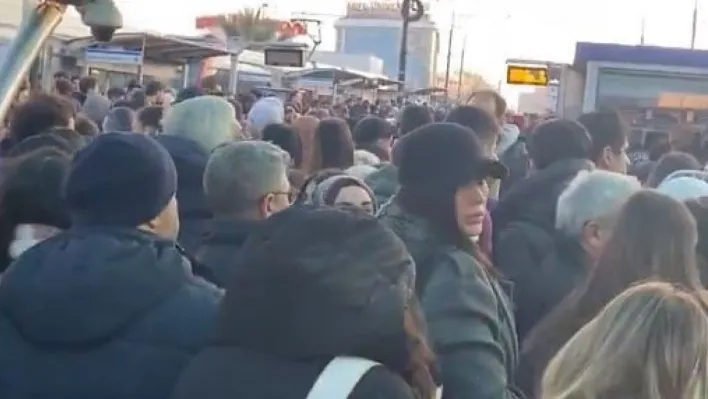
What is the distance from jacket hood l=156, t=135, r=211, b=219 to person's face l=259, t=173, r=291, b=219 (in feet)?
2.00

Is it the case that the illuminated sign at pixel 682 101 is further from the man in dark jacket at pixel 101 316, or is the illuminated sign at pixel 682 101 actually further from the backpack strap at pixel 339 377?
the backpack strap at pixel 339 377

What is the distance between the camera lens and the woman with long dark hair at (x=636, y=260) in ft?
13.3

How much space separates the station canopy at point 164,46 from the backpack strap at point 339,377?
65.1ft

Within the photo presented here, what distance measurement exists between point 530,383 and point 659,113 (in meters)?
11.0

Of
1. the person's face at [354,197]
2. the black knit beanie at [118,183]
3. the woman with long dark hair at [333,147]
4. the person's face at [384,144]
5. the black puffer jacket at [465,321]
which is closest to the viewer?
the black knit beanie at [118,183]

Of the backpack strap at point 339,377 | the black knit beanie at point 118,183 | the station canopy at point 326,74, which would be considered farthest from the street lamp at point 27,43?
the station canopy at point 326,74

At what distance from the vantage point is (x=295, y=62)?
1026 inches

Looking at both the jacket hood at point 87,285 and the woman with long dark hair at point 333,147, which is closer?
the jacket hood at point 87,285

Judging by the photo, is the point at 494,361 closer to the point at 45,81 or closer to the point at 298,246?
Result: the point at 298,246

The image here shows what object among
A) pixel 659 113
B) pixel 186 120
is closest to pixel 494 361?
pixel 186 120

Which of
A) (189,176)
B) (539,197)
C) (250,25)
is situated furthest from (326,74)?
(189,176)

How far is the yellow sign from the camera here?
19734mm

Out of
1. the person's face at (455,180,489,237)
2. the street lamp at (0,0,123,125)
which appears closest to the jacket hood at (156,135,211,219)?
the person's face at (455,180,489,237)

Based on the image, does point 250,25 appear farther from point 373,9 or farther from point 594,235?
point 373,9
